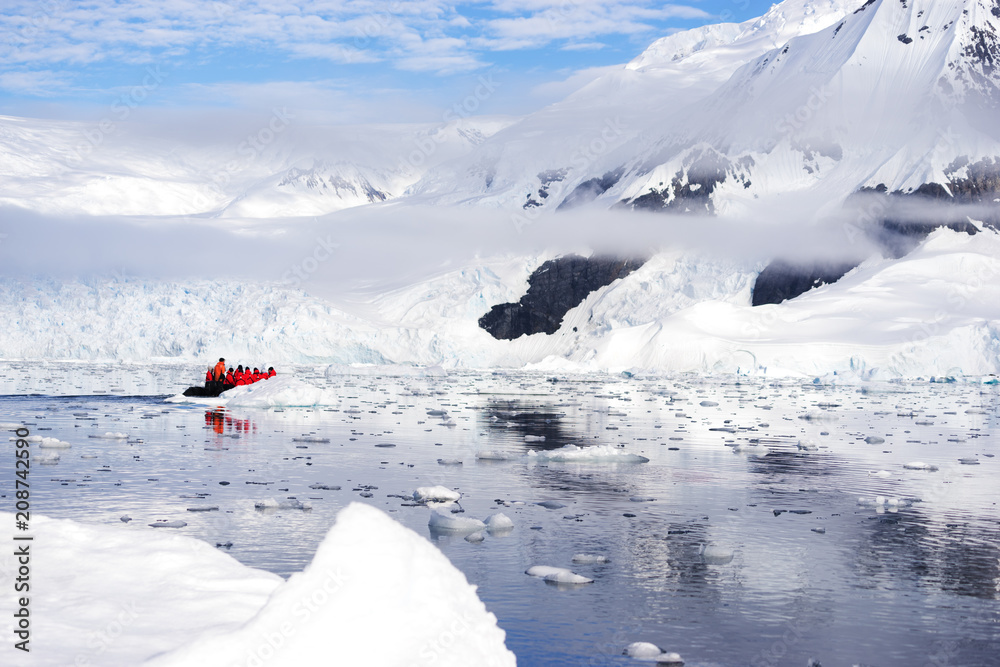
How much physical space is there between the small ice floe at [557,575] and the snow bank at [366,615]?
2466mm

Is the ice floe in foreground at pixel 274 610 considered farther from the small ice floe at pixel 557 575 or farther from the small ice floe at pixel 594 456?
the small ice floe at pixel 594 456

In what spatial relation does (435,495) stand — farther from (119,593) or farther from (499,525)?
(119,593)

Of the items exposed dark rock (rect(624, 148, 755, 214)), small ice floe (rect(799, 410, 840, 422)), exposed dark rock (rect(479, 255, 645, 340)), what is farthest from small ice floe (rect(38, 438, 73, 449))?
exposed dark rock (rect(624, 148, 755, 214))

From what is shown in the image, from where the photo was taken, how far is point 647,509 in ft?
36.2

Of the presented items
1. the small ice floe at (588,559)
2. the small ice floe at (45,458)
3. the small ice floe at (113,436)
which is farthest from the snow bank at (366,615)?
the small ice floe at (113,436)

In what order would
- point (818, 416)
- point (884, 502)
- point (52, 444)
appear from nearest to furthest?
point (884, 502) → point (52, 444) → point (818, 416)

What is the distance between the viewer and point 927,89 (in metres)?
75.4

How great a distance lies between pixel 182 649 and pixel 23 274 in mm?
58777

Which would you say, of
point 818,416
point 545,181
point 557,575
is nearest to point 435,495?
point 557,575

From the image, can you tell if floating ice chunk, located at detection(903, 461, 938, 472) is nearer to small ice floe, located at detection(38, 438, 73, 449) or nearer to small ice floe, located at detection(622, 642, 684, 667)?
small ice floe, located at detection(622, 642, 684, 667)

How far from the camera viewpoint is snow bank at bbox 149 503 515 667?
14.3ft

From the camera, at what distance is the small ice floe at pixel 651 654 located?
5918mm

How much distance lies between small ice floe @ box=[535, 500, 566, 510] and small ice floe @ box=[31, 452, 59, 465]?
7.63 meters

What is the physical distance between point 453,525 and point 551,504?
6.96 feet
